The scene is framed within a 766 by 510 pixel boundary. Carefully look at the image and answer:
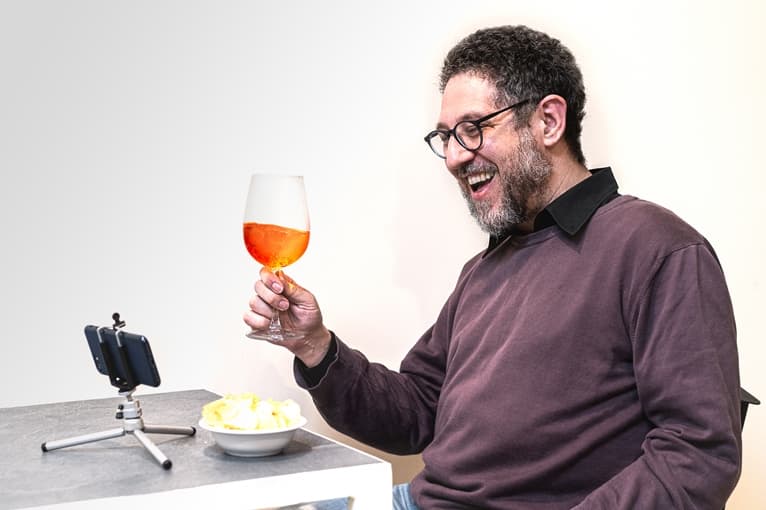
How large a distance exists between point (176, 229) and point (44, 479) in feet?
2.85

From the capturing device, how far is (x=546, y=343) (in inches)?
53.2

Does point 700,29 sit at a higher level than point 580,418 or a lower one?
higher

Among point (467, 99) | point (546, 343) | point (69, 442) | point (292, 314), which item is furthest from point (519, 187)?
point (69, 442)

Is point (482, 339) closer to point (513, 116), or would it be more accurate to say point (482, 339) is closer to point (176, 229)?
point (513, 116)

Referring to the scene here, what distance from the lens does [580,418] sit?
51.9 inches

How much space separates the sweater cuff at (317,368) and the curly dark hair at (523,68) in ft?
1.69

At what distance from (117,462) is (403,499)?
67 cm

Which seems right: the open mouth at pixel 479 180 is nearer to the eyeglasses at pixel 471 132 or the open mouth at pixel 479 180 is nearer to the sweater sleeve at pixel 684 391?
the eyeglasses at pixel 471 132

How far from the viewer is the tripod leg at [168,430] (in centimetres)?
120

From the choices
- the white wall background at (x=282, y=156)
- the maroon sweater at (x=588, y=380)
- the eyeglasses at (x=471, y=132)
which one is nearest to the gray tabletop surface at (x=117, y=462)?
the maroon sweater at (x=588, y=380)

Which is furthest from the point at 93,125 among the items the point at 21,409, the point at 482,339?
the point at 482,339

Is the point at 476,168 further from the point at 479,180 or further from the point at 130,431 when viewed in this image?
the point at 130,431

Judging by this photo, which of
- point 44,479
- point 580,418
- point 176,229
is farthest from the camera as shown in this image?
point 176,229

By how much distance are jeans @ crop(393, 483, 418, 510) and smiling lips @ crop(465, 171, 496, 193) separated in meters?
0.57
